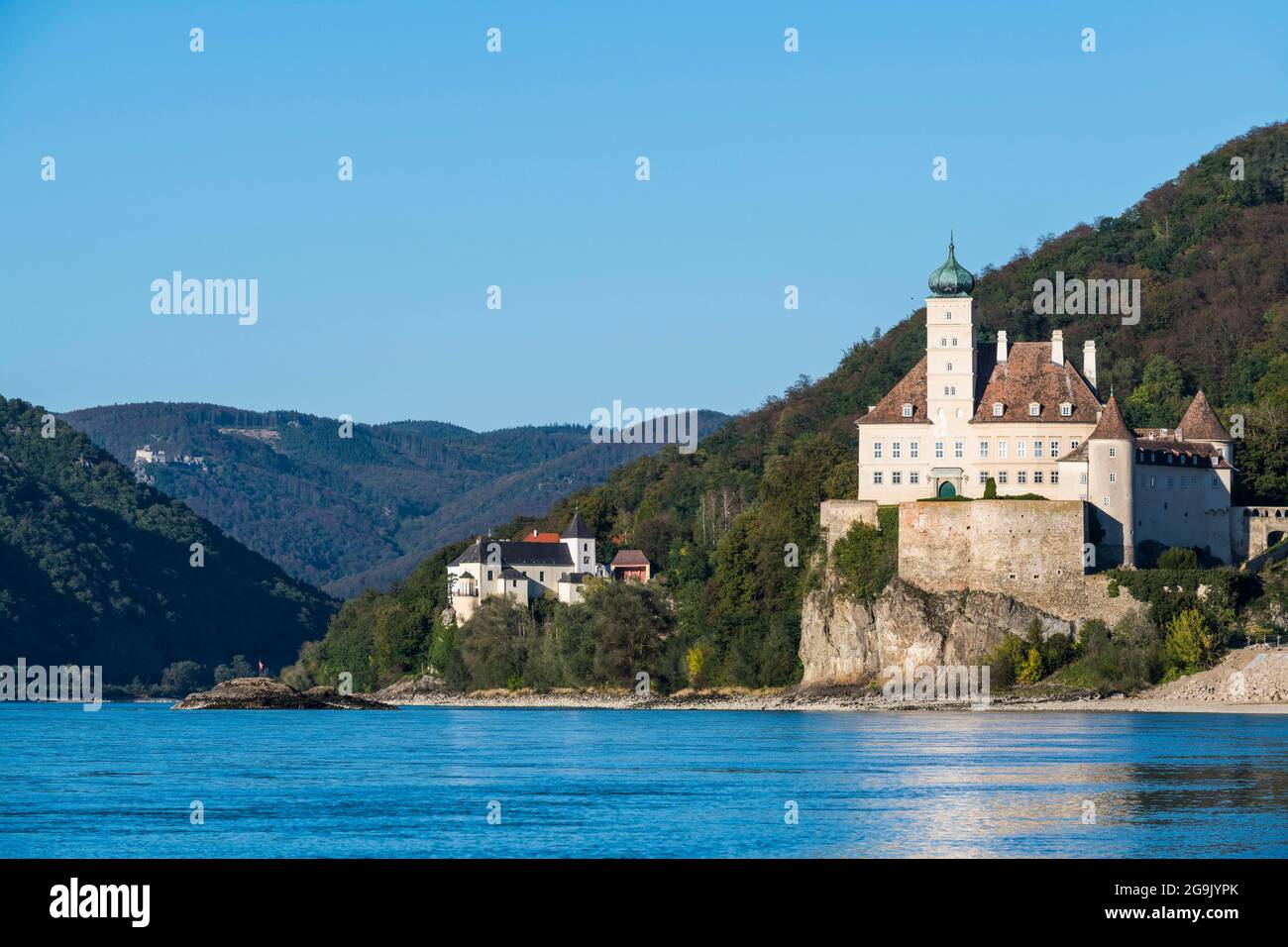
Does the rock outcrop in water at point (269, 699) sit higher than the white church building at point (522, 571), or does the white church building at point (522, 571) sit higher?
the white church building at point (522, 571)

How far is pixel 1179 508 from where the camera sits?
78.0m

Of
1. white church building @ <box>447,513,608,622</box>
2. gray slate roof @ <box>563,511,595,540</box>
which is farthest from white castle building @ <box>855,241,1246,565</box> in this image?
gray slate roof @ <box>563,511,595,540</box>

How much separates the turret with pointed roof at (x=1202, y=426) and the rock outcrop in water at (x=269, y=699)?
41.7 metres

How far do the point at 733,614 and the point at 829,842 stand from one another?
187 feet

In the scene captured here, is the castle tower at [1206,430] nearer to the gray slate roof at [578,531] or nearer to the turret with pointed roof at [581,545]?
the turret with pointed roof at [581,545]

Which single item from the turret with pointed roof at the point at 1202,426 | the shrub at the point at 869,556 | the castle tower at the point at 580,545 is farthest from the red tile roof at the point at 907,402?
the castle tower at the point at 580,545

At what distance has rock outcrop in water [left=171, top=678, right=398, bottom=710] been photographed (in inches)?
4054

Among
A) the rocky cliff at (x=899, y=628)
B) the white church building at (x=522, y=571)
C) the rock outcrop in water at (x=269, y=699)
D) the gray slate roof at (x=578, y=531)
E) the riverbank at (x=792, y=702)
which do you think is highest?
the gray slate roof at (x=578, y=531)

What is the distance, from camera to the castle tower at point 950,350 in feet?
263

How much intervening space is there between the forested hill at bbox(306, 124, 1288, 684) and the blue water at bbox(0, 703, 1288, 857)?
16.7m

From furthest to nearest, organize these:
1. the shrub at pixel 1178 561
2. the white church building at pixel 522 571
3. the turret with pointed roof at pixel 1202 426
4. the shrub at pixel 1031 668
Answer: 1. the white church building at pixel 522 571
2. the turret with pointed roof at pixel 1202 426
3. the shrub at pixel 1031 668
4. the shrub at pixel 1178 561

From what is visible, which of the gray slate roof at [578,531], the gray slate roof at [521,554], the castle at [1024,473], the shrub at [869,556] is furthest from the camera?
the gray slate roof at [578,531]

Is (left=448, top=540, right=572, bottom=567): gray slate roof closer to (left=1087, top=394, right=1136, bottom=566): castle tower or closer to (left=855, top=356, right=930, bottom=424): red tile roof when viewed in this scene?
(left=855, top=356, right=930, bottom=424): red tile roof

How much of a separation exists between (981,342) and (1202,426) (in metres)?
10.7
